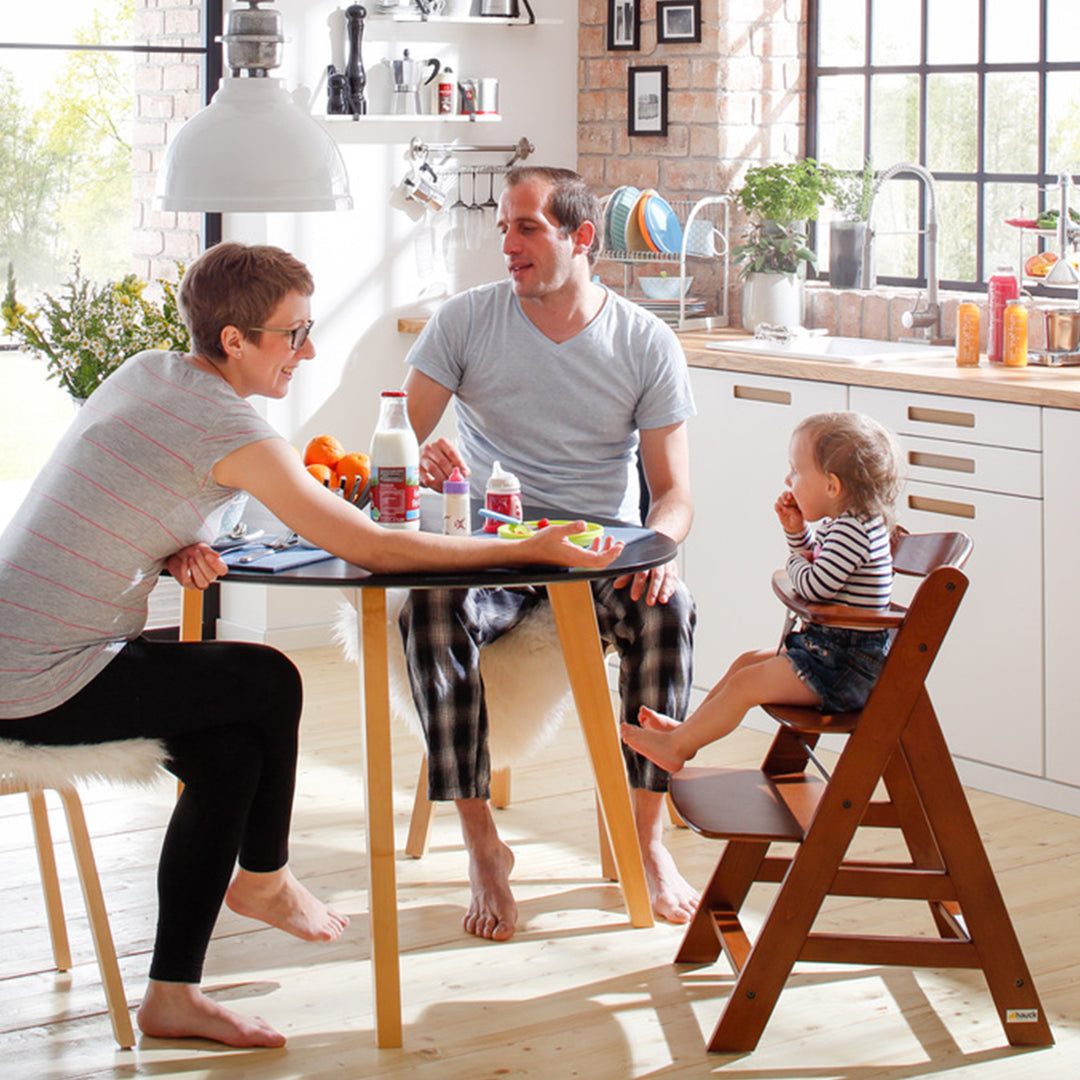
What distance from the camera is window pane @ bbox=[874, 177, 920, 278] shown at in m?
4.60

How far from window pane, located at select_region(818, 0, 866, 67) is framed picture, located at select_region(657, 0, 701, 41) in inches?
14.2

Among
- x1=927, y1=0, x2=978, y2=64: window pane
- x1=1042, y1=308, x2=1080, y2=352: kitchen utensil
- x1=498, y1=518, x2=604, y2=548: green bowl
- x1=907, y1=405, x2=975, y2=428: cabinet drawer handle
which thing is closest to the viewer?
x1=498, y1=518, x2=604, y2=548: green bowl

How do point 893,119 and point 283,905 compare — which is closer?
point 283,905

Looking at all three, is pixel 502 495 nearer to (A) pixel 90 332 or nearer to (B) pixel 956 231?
(A) pixel 90 332

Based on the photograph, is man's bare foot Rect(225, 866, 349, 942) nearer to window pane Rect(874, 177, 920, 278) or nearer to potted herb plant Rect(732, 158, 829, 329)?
potted herb plant Rect(732, 158, 829, 329)

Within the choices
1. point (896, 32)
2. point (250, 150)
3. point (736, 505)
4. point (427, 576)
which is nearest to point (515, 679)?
point (427, 576)

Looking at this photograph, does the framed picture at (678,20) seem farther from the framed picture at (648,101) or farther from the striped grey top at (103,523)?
the striped grey top at (103,523)

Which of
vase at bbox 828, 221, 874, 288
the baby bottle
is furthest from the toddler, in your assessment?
vase at bbox 828, 221, 874, 288

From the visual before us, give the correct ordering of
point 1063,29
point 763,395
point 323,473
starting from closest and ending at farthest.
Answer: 1. point 323,473
2. point 763,395
3. point 1063,29

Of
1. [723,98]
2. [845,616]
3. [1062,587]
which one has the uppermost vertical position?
[723,98]

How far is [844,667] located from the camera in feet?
8.15

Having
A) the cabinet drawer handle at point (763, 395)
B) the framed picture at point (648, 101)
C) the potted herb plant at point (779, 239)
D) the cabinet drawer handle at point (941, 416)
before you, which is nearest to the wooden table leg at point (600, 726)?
the cabinet drawer handle at point (941, 416)

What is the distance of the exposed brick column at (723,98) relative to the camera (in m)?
4.62

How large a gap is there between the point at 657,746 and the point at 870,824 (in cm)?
35
